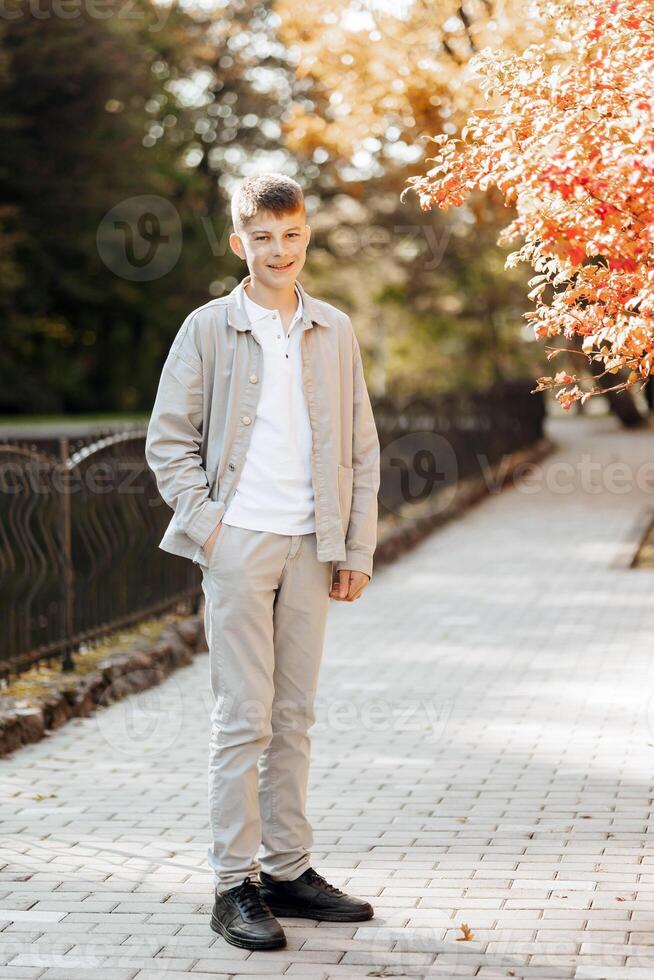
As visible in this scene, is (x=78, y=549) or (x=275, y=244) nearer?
(x=275, y=244)

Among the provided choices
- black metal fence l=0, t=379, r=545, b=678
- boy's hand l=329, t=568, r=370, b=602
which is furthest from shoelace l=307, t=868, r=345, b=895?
black metal fence l=0, t=379, r=545, b=678

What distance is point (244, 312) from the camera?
4.20 m

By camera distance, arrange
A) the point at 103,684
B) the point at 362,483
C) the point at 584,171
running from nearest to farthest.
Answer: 1. the point at 584,171
2. the point at 362,483
3. the point at 103,684

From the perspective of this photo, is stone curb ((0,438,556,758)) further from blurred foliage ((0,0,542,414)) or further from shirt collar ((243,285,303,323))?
blurred foliage ((0,0,542,414))

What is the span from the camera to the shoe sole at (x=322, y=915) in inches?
167

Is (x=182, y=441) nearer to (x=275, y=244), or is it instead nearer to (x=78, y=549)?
(x=275, y=244)

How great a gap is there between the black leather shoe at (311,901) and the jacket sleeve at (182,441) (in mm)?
1117

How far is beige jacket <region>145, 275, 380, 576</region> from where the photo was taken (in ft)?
13.4

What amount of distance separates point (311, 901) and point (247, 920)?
11.0 inches

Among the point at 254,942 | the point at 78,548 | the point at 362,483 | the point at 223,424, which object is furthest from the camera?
the point at 78,548

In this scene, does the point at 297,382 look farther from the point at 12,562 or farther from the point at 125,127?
the point at 125,127

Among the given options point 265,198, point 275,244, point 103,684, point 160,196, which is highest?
point 160,196

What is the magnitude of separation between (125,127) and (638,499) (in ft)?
42.4

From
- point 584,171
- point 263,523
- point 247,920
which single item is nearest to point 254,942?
point 247,920
